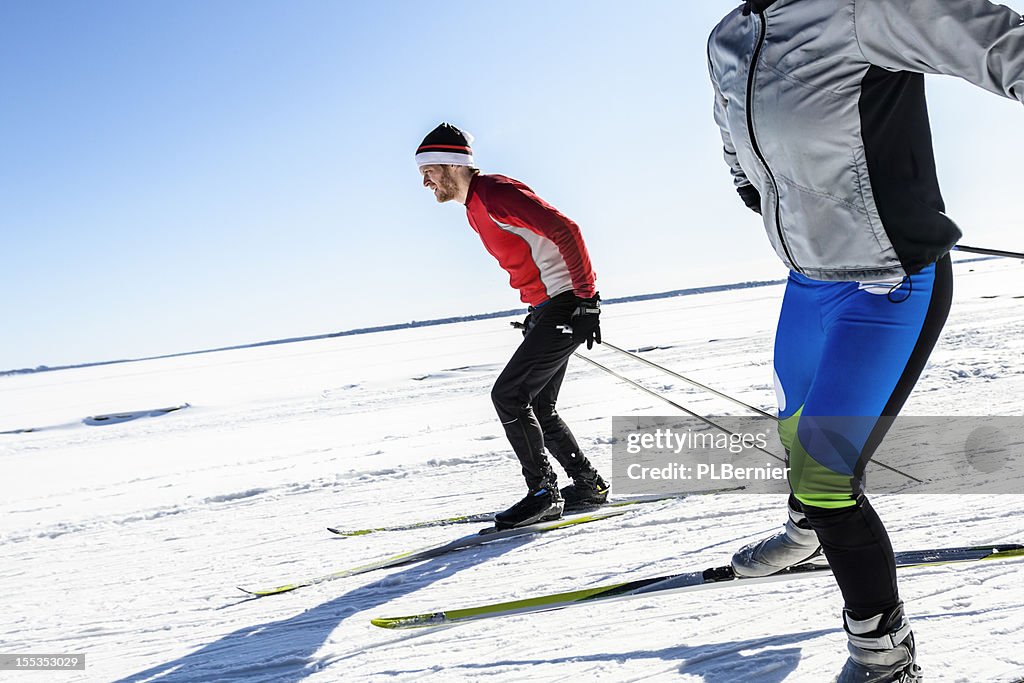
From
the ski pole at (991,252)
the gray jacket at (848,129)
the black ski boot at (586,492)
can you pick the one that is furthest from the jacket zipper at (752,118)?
the black ski boot at (586,492)

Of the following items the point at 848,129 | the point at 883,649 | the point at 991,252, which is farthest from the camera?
the point at 991,252

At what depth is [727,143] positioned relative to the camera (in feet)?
7.11

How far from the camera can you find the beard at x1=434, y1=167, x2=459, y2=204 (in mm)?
3920

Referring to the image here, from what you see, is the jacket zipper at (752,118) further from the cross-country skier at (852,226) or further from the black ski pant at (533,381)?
the black ski pant at (533,381)

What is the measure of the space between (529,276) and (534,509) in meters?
1.30

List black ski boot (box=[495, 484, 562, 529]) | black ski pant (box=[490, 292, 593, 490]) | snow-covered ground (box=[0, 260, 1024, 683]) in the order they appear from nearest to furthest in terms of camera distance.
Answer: snow-covered ground (box=[0, 260, 1024, 683]) → black ski boot (box=[495, 484, 562, 529]) → black ski pant (box=[490, 292, 593, 490])

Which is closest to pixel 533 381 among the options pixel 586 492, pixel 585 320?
pixel 585 320

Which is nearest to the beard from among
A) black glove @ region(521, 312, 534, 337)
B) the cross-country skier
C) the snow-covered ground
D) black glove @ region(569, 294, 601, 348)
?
black glove @ region(521, 312, 534, 337)

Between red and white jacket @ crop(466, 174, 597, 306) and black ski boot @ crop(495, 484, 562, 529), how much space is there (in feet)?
3.53

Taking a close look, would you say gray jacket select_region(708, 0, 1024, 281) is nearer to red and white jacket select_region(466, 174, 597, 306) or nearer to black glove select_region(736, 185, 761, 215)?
black glove select_region(736, 185, 761, 215)

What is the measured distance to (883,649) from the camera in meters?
1.67

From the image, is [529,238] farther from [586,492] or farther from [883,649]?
[883,649]

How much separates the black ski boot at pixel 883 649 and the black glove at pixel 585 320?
238cm

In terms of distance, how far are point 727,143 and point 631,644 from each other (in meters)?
1.63
